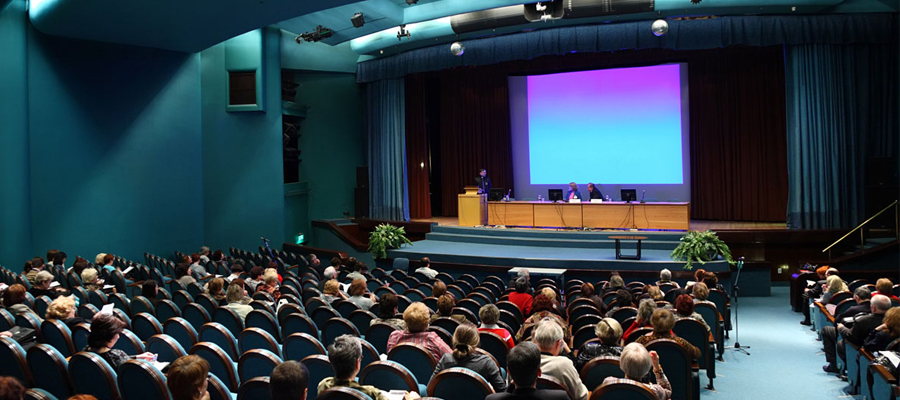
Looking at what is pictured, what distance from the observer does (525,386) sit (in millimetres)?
2803

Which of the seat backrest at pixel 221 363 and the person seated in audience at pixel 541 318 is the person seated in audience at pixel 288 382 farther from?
the person seated in audience at pixel 541 318

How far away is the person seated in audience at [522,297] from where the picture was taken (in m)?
6.16

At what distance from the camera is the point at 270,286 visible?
6812mm

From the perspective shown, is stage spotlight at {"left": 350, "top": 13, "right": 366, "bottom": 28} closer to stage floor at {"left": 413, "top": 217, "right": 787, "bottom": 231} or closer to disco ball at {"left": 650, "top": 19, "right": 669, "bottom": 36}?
stage floor at {"left": 413, "top": 217, "right": 787, "bottom": 231}

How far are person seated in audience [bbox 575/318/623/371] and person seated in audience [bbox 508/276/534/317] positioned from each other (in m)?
2.11

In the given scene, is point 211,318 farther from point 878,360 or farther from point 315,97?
point 315,97

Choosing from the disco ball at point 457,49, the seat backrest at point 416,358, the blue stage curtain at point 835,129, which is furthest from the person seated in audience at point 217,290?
the blue stage curtain at point 835,129

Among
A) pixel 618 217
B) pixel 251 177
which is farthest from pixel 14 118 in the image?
pixel 618 217

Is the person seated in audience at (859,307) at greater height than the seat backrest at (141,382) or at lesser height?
lesser

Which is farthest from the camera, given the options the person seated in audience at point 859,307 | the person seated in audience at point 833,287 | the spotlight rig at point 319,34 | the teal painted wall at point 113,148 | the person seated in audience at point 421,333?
the spotlight rig at point 319,34

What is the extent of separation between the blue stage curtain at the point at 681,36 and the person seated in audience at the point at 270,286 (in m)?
8.54

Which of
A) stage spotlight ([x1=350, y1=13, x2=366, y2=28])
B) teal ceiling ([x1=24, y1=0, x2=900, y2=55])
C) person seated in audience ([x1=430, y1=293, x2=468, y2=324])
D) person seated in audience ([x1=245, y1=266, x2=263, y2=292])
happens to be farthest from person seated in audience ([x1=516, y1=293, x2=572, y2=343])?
stage spotlight ([x1=350, y1=13, x2=366, y2=28])

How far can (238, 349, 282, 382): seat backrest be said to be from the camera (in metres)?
3.41

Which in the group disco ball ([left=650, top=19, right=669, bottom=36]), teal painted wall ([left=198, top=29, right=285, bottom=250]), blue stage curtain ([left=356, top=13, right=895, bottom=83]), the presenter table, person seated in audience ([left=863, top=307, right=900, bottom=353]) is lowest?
person seated in audience ([left=863, top=307, right=900, bottom=353])
